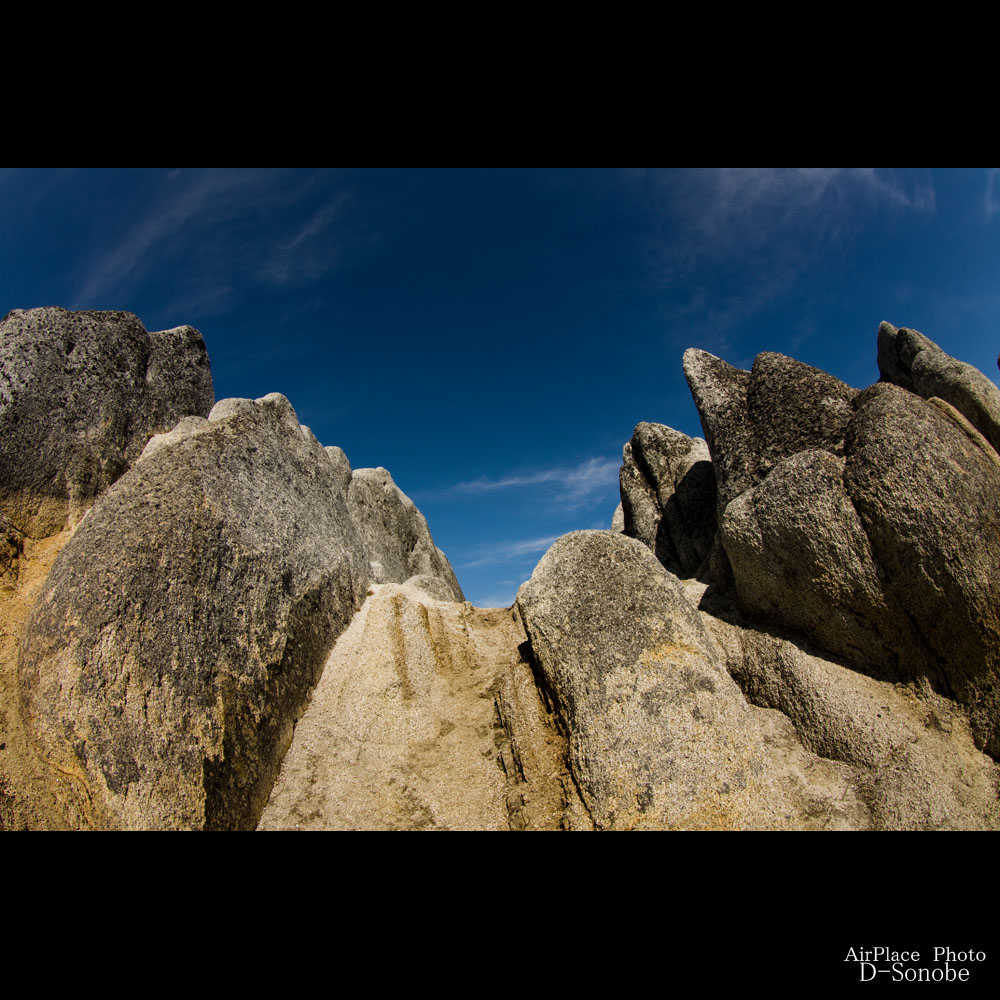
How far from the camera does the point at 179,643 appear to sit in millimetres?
5195

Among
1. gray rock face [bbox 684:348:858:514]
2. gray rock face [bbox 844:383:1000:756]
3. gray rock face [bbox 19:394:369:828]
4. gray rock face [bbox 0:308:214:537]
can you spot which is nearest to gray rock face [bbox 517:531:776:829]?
gray rock face [bbox 844:383:1000:756]

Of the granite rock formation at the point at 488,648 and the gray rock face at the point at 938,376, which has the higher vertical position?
the gray rock face at the point at 938,376


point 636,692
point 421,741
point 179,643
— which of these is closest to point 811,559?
point 636,692

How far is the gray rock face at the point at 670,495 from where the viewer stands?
11211 millimetres

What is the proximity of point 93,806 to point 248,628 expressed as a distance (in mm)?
1950

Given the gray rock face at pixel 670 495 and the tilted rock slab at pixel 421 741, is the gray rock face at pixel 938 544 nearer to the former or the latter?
the tilted rock slab at pixel 421 741

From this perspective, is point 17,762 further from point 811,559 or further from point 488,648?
point 811,559

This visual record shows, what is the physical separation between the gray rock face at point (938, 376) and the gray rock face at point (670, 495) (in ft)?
12.1

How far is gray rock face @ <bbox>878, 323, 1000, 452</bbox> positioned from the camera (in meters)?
7.90

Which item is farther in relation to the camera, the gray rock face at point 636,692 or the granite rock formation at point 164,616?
the gray rock face at point 636,692

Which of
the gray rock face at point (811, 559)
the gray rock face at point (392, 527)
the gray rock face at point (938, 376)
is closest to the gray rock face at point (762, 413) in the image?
the gray rock face at point (811, 559)

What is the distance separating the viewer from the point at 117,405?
761 cm

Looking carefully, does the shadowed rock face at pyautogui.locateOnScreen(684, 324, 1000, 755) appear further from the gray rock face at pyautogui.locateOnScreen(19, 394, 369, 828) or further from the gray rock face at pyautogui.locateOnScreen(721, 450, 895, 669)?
the gray rock face at pyautogui.locateOnScreen(19, 394, 369, 828)
